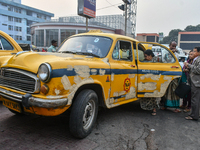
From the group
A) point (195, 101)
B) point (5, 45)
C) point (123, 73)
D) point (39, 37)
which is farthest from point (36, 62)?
point (39, 37)

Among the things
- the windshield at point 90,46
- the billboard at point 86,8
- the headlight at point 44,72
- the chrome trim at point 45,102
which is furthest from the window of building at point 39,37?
the chrome trim at point 45,102

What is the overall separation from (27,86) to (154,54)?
319 cm

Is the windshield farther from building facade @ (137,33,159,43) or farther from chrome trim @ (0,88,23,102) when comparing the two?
building facade @ (137,33,159,43)

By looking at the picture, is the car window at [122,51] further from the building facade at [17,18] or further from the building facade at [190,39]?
the building facade at [190,39]

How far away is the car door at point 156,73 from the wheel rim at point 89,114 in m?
1.43

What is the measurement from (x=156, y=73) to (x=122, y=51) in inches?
41.4

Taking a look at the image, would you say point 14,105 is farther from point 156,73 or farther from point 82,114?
point 156,73

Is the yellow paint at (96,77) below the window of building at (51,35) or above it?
below

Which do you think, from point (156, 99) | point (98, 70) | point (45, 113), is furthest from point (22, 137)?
point (156, 99)

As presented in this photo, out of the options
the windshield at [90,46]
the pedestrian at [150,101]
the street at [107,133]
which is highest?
the windshield at [90,46]

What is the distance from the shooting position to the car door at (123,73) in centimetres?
352

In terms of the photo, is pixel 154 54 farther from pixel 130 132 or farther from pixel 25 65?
pixel 25 65

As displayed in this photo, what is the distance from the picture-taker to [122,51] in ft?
12.9

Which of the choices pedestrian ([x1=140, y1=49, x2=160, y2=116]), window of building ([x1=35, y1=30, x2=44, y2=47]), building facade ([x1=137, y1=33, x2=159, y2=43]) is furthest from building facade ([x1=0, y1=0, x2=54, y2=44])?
pedestrian ([x1=140, y1=49, x2=160, y2=116])
